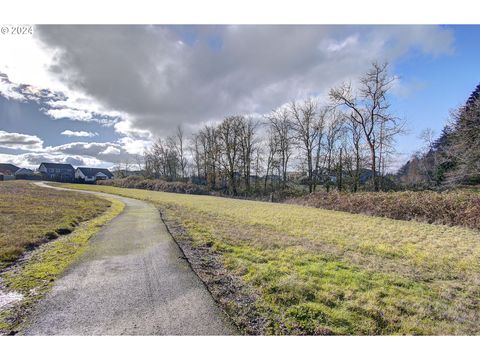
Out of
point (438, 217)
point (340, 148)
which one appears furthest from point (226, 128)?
point (438, 217)

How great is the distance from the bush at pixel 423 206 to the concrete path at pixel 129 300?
12.9m

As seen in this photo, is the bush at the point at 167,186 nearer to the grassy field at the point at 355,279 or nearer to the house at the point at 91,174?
the grassy field at the point at 355,279

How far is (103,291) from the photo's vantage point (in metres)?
4.21

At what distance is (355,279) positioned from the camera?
501 centimetres

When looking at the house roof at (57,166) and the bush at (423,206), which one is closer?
the bush at (423,206)

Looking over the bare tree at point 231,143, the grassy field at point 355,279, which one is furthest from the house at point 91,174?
the grassy field at point 355,279

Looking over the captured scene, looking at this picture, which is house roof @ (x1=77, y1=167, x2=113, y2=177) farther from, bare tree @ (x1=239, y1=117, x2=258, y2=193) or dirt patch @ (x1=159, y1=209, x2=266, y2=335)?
dirt patch @ (x1=159, y1=209, x2=266, y2=335)

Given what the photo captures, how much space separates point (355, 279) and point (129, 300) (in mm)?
3861

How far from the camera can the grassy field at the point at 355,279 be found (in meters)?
3.50

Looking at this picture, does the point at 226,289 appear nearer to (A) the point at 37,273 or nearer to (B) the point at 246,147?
(A) the point at 37,273

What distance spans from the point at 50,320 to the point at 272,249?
486 cm

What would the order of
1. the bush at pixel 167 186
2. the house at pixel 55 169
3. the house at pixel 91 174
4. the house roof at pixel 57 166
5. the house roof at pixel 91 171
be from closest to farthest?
the bush at pixel 167 186 < the house at pixel 55 169 < the house roof at pixel 57 166 < the house at pixel 91 174 < the house roof at pixel 91 171

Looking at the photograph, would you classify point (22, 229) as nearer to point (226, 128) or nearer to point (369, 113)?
point (369, 113)

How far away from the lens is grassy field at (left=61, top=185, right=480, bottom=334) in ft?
11.5
